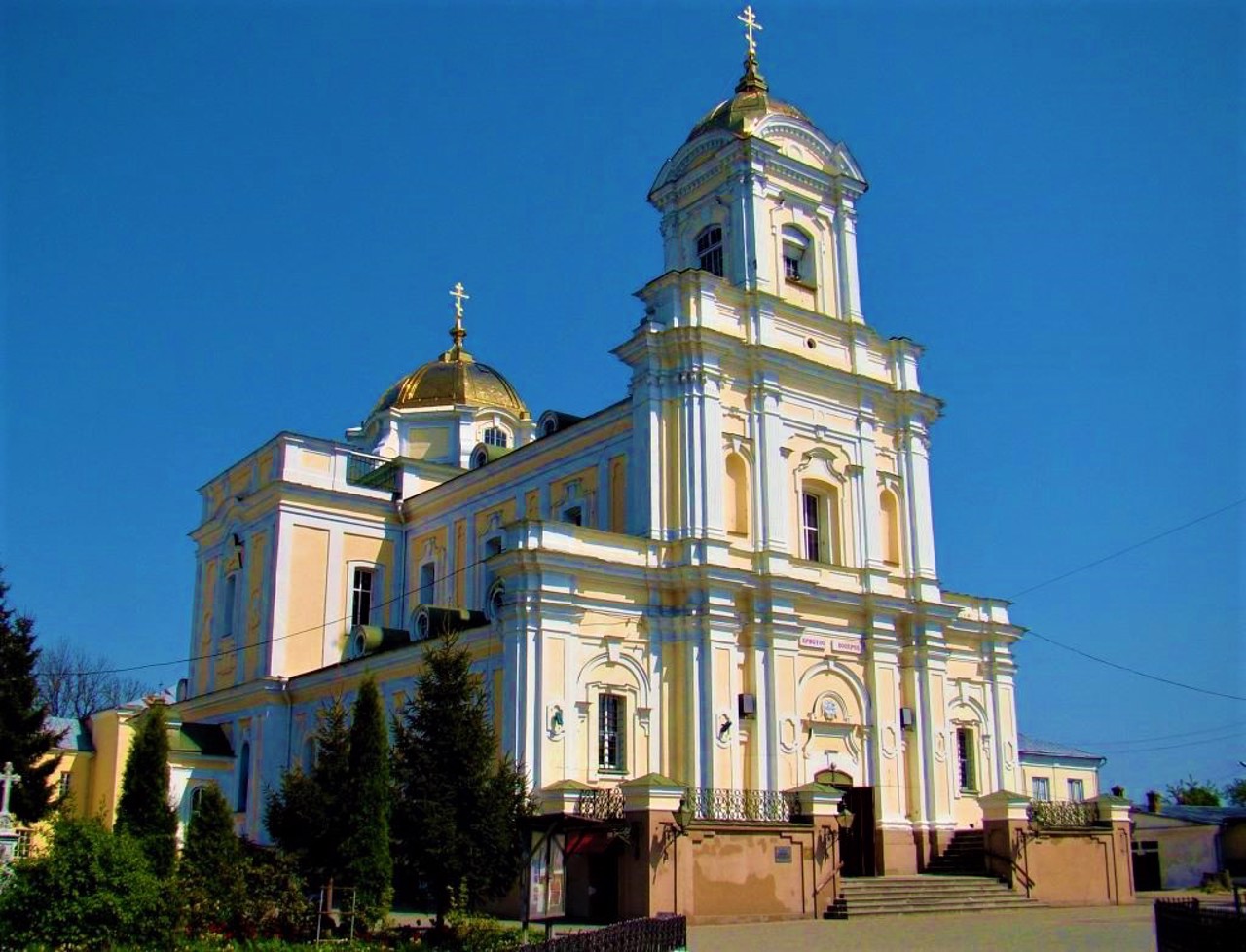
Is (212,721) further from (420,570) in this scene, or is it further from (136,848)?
(136,848)

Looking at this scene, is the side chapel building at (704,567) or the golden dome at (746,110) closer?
the side chapel building at (704,567)

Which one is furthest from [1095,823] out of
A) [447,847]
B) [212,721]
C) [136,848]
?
[212,721]

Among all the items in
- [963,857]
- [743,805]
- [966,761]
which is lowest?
[963,857]

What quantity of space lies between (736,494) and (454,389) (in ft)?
65.2

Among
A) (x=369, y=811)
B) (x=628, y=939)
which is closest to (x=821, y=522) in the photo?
(x=369, y=811)

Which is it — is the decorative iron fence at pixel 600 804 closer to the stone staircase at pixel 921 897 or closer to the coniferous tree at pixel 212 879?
the stone staircase at pixel 921 897

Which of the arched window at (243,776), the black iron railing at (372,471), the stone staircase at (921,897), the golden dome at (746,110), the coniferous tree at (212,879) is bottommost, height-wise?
the stone staircase at (921,897)

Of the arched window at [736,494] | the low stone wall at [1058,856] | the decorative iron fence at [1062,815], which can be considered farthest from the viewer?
the arched window at [736,494]

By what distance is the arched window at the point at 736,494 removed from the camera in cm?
3073

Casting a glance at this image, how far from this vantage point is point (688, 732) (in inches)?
1112

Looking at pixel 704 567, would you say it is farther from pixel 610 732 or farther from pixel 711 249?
pixel 711 249

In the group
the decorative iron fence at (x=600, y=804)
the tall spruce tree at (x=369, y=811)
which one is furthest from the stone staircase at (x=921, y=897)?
the tall spruce tree at (x=369, y=811)

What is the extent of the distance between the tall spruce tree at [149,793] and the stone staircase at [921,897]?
496 inches

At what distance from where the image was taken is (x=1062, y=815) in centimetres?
2938
